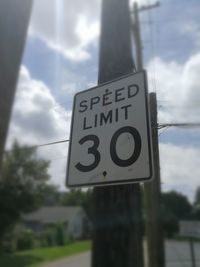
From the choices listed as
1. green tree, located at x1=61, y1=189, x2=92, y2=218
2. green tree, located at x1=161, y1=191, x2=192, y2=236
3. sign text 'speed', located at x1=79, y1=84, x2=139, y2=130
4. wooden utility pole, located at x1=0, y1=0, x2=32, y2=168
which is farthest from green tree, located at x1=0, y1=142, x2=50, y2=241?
sign text 'speed', located at x1=79, y1=84, x2=139, y2=130

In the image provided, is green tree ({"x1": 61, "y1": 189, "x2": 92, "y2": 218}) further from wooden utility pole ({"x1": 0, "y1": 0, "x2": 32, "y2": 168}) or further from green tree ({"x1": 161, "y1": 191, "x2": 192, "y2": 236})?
green tree ({"x1": 161, "y1": 191, "x2": 192, "y2": 236})

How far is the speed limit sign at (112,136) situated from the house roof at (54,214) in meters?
32.4

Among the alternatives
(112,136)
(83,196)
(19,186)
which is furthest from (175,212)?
(112,136)

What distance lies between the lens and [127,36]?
2770mm

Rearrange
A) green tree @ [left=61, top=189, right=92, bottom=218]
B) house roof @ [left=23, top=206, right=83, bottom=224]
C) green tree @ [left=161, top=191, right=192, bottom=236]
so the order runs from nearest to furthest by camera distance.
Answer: green tree @ [left=61, top=189, right=92, bottom=218] → green tree @ [left=161, top=191, right=192, bottom=236] → house roof @ [left=23, top=206, right=83, bottom=224]

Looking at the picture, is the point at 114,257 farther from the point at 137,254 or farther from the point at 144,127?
the point at 144,127

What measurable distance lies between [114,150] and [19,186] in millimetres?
17188

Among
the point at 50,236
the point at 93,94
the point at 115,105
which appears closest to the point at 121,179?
the point at 115,105

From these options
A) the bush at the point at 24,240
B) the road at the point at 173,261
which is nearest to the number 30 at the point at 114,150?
the road at the point at 173,261

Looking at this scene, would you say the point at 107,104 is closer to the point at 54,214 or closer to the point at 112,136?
the point at 112,136

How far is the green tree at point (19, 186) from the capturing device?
687 inches

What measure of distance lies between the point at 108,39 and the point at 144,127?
1.05 metres

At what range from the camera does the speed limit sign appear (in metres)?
1.96

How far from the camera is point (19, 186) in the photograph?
60.3 feet
